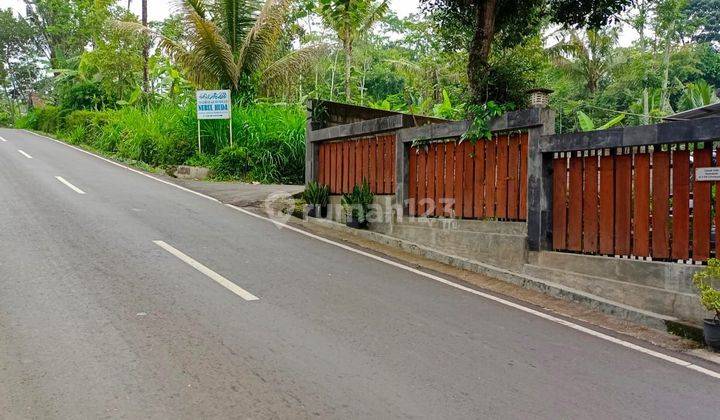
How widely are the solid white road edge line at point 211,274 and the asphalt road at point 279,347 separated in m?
0.05

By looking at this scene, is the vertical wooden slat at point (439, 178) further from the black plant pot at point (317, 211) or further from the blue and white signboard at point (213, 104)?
the blue and white signboard at point (213, 104)

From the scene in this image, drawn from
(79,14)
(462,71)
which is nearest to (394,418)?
(462,71)

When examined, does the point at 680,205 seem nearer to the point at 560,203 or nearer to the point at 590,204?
the point at 590,204

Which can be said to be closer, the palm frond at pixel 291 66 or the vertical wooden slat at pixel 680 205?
the vertical wooden slat at pixel 680 205

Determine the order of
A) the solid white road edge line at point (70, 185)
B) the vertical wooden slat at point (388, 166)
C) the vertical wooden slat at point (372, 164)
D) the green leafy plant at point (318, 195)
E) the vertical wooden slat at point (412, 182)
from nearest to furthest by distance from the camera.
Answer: the vertical wooden slat at point (412, 182), the vertical wooden slat at point (388, 166), the vertical wooden slat at point (372, 164), the green leafy plant at point (318, 195), the solid white road edge line at point (70, 185)

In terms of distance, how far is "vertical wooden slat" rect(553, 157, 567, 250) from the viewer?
24.7 feet

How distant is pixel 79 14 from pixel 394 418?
38.6m

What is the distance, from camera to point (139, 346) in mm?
4547

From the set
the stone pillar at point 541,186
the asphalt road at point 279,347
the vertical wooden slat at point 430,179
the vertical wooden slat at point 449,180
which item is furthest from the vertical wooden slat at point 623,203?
the vertical wooden slat at point 430,179

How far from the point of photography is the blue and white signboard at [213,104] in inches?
699

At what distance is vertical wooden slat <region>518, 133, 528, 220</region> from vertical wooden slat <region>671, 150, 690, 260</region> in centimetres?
204

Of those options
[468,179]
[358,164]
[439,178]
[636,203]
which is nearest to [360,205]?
[358,164]

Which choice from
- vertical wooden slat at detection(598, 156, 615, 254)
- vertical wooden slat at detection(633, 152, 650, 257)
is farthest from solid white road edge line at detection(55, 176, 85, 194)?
vertical wooden slat at detection(633, 152, 650, 257)

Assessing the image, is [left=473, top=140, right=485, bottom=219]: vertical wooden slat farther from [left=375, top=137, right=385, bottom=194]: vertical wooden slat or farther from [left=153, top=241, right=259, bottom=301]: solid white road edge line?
[left=153, top=241, right=259, bottom=301]: solid white road edge line
